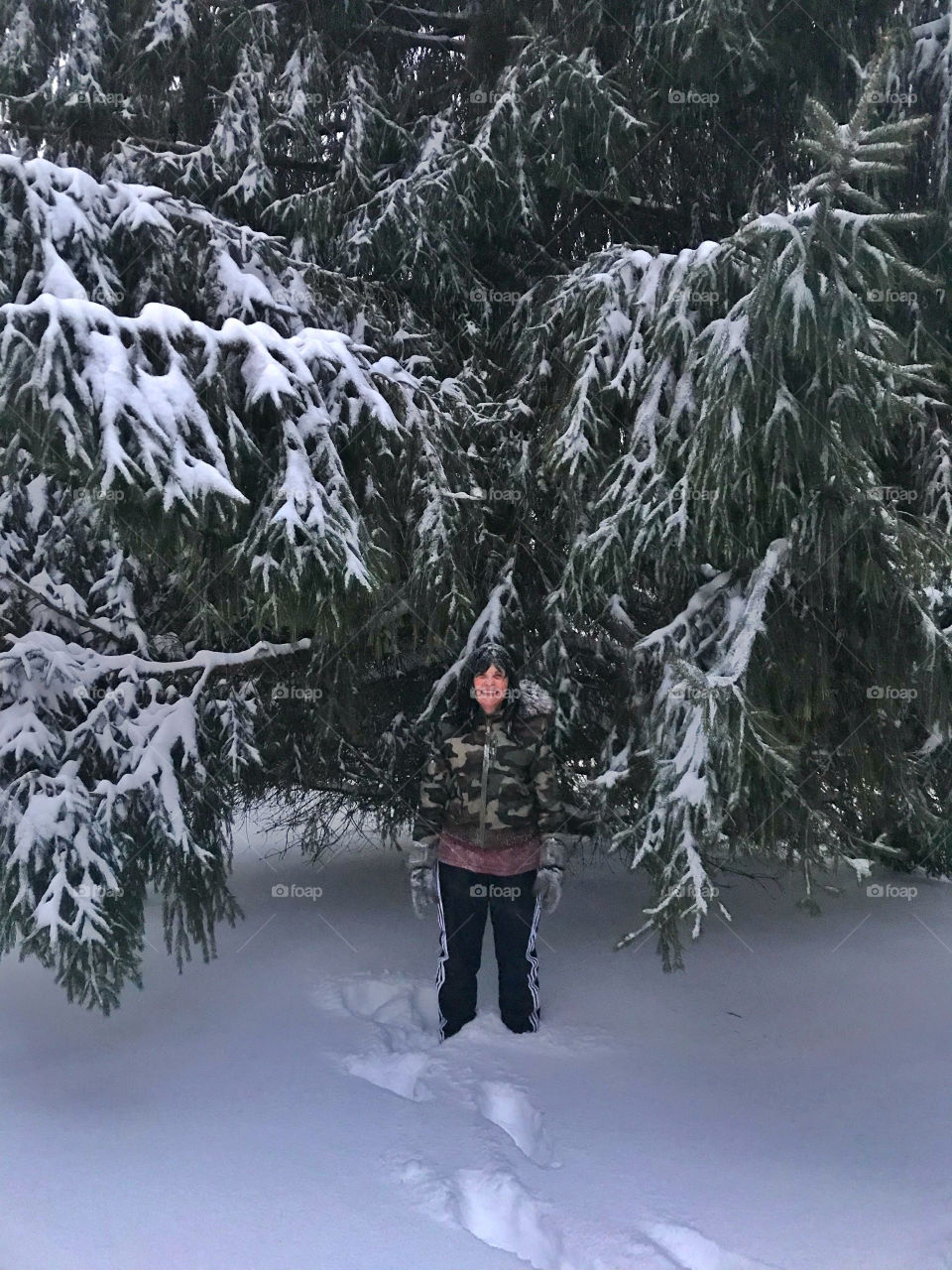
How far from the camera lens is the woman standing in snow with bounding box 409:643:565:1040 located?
410 centimetres

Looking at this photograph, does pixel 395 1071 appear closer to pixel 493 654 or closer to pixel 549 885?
pixel 549 885

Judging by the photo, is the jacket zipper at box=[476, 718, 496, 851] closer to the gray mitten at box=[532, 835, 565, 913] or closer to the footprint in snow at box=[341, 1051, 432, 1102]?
the gray mitten at box=[532, 835, 565, 913]

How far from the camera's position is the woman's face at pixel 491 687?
13.3ft

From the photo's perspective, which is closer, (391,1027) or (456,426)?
A: (391,1027)

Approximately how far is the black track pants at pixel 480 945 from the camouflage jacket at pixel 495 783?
209 mm

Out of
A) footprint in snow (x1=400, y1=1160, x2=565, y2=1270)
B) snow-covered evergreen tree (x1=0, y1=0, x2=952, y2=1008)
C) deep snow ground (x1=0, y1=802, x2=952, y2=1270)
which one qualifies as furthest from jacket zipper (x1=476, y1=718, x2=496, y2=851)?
footprint in snow (x1=400, y1=1160, x2=565, y2=1270)

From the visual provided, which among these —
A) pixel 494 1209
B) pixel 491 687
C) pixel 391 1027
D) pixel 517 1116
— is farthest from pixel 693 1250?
pixel 491 687

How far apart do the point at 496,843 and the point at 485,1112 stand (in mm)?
1037

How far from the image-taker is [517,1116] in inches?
134

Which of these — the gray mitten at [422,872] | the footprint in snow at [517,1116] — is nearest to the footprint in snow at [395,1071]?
the footprint in snow at [517,1116]

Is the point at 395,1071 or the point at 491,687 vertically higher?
the point at 491,687

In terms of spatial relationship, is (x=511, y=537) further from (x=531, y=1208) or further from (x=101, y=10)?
(x=101, y=10)

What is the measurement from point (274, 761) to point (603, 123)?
11.5 feet

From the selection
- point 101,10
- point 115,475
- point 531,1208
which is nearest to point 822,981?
point 531,1208
